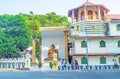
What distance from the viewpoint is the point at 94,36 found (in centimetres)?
2942

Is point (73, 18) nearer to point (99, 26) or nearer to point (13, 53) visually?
point (99, 26)

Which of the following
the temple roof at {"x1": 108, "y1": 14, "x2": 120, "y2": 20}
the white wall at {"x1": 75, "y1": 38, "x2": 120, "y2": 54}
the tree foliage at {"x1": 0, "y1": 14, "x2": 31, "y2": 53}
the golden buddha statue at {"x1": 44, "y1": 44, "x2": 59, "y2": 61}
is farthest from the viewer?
the temple roof at {"x1": 108, "y1": 14, "x2": 120, "y2": 20}

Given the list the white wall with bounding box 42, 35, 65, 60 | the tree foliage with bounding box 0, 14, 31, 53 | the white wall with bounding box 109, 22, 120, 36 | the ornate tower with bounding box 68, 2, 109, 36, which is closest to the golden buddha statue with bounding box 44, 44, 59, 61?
the white wall with bounding box 42, 35, 65, 60

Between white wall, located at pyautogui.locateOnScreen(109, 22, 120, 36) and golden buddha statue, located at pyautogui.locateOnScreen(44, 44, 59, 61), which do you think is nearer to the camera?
golden buddha statue, located at pyautogui.locateOnScreen(44, 44, 59, 61)

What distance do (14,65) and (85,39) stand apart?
891cm

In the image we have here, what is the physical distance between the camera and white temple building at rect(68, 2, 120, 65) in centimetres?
2962

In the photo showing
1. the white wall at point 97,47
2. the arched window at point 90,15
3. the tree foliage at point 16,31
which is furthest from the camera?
the arched window at point 90,15

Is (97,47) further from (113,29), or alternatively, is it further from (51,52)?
(51,52)

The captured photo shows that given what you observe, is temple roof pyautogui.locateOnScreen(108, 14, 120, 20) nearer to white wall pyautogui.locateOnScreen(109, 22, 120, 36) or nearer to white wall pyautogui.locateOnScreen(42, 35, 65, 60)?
white wall pyautogui.locateOnScreen(109, 22, 120, 36)

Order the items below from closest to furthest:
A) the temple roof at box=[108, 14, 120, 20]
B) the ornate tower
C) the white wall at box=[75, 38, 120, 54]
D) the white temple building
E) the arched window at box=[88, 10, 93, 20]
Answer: the white temple building → the white wall at box=[75, 38, 120, 54] → the ornate tower → the temple roof at box=[108, 14, 120, 20] → the arched window at box=[88, 10, 93, 20]

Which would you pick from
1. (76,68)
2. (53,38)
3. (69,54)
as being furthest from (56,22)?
(76,68)

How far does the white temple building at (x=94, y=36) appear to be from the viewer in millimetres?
29625

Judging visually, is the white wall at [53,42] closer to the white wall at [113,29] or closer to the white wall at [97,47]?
the white wall at [97,47]

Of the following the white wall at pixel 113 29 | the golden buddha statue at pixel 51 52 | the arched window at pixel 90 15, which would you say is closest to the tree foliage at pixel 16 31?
the golden buddha statue at pixel 51 52
